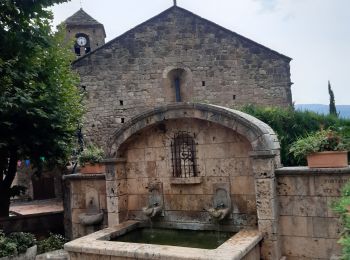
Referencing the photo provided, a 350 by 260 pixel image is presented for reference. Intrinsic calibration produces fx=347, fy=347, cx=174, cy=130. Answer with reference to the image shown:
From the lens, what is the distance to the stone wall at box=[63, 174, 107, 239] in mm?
8797

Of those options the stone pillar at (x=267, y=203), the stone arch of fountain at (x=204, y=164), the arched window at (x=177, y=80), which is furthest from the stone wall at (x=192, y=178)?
Answer: the arched window at (x=177, y=80)

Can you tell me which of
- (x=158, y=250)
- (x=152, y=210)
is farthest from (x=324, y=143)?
(x=152, y=210)

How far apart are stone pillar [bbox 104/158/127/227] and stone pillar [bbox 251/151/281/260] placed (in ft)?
10.8

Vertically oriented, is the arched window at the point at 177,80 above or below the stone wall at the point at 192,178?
above

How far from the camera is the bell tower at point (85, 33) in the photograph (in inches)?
928

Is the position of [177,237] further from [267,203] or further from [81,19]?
[81,19]

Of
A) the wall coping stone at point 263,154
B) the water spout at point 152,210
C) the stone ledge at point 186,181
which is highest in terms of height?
the wall coping stone at point 263,154

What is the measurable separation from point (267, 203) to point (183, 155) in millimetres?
2217

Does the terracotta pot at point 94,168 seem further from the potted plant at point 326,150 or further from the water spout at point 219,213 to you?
the potted plant at point 326,150

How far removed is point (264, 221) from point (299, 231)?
26.5 inches

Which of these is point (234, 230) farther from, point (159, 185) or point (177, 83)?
point (177, 83)

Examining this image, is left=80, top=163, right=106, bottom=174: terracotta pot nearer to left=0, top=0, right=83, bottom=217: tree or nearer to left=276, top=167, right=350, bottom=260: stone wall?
left=0, top=0, right=83, bottom=217: tree

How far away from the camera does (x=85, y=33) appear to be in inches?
936

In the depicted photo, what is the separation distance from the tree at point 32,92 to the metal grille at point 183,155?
3498 millimetres
